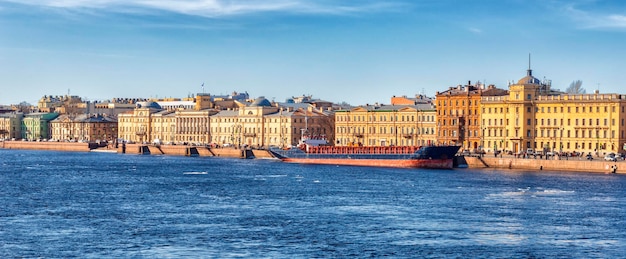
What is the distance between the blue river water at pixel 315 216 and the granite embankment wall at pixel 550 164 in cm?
270

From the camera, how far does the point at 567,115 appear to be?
338 feet

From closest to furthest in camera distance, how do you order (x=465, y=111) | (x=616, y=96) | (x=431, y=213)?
(x=431, y=213) → (x=616, y=96) → (x=465, y=111)

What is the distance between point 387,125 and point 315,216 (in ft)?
236

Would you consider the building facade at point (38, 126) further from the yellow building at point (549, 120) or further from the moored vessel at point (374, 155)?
the yellow building at point (549, 120)

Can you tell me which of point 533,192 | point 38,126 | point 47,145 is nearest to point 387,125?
point 533,192

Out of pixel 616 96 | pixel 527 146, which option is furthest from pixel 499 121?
pixel 616 96

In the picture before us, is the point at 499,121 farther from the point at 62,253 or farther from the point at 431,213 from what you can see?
the point at 62,253

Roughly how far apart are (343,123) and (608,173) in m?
51.9

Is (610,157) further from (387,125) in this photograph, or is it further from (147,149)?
(147,149)

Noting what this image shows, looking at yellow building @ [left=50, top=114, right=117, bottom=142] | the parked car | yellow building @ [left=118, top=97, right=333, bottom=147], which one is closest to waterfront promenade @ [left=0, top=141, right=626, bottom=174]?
the parked car

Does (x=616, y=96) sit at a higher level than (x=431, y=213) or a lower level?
higher

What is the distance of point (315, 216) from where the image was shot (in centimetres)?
5356

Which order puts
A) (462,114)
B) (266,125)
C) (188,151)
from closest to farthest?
1. (462,114)
2. (188,151)
3. (266,125)

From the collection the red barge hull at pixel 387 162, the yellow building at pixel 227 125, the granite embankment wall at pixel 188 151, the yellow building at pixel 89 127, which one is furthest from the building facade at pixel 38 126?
the red barge hull at pixel 387 162
